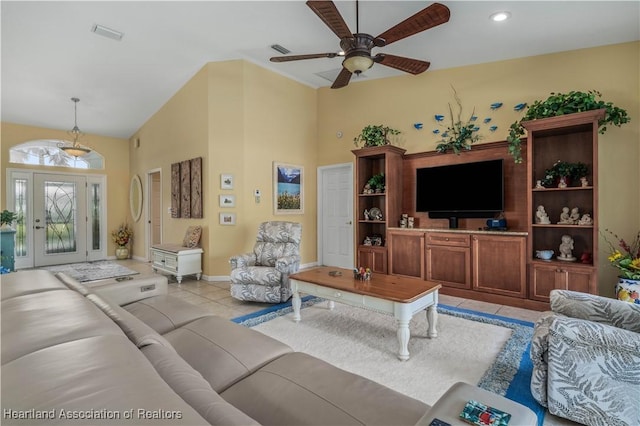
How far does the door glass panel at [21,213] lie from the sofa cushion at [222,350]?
7392mm

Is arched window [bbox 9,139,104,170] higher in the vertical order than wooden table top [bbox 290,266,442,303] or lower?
higher

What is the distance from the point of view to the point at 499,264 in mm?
3986

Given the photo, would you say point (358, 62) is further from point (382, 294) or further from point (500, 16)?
point (382, 294)

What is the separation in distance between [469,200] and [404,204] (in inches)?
41.9

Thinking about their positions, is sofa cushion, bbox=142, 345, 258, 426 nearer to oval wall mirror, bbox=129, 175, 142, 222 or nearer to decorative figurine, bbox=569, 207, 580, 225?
decorative figurine, bbox=569, 207, 580, 225

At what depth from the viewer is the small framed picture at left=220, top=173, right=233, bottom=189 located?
17.6 feet

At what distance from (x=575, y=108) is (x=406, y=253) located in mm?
2692

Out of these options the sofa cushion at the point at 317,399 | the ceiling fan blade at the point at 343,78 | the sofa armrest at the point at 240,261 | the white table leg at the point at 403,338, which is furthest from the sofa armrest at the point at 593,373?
the sofa armrest at the point at 240,261

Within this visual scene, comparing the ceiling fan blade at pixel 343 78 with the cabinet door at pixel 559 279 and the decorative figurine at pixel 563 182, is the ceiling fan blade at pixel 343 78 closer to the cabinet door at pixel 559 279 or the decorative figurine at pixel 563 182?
the decorative figurine at pixel 563 182

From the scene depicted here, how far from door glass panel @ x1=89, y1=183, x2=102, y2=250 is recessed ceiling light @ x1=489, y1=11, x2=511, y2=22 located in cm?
857

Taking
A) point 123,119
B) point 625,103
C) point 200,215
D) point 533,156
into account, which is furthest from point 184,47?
point 625,103

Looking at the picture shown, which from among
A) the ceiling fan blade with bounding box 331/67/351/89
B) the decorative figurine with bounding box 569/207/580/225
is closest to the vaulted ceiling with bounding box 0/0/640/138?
the ceiling fan blade with bounding box 331/67/351/89

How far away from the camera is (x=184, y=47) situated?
4816 millimetres

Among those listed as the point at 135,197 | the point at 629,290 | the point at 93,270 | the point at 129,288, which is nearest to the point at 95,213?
the point at 135,197
